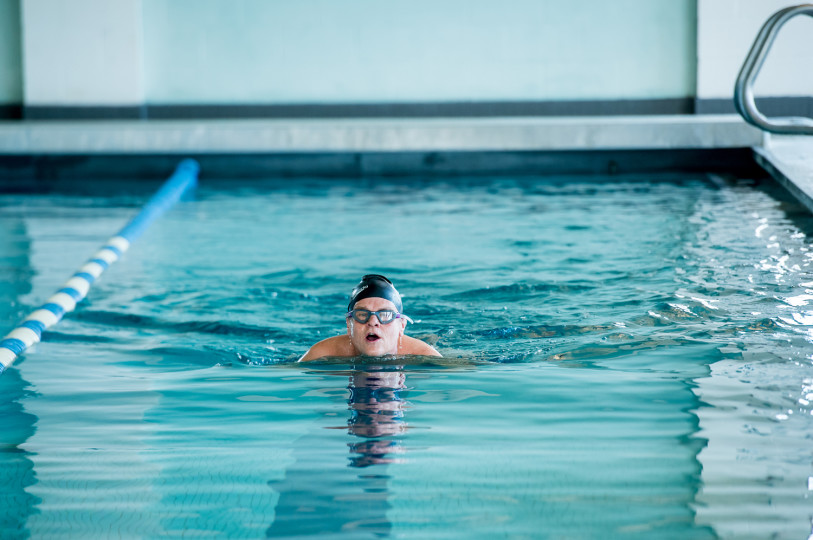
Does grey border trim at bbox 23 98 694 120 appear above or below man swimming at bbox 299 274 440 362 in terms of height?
above

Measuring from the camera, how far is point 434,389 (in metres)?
3.50

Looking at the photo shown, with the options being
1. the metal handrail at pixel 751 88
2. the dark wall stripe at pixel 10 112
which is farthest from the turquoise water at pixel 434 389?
the dark wall stripe at pixel 10 112

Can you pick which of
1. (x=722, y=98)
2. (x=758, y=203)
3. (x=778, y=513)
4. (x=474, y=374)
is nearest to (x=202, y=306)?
(x=474, y=374)

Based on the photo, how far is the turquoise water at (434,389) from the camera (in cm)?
247

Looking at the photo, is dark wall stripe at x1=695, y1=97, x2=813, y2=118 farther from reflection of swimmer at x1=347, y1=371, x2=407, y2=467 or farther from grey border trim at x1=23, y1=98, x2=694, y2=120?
reflection of swimmer at x1=347, y1=371, x2=407, y2=467

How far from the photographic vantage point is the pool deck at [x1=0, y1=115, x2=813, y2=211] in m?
9.85

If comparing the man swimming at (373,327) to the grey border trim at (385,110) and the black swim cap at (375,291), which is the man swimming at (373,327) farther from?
the grey border trim at (385,110)

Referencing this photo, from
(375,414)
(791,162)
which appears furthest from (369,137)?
(375,414)

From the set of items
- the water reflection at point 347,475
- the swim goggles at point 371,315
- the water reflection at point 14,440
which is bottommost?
the water reflection at point 14,440

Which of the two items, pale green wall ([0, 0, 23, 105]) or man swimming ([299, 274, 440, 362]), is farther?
pale green wall ([0, 0, 23, 105])

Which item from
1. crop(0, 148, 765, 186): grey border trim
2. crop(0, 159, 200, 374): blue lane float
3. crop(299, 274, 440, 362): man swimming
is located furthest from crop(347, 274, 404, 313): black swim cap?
crop(0, 148, 765, 186): grey border trim

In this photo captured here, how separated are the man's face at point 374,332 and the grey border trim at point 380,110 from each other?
27.1ft

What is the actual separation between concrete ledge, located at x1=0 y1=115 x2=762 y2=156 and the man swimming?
6.13 m

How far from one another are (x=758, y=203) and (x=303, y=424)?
569cm
